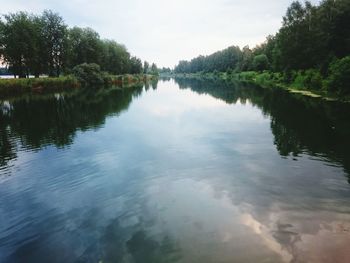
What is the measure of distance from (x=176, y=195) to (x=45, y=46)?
100813 mm

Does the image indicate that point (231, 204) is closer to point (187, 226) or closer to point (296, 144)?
point (187, 226)

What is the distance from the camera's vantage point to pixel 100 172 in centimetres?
1698

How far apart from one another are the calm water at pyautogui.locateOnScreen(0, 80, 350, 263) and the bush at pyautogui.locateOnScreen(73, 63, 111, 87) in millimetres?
76282

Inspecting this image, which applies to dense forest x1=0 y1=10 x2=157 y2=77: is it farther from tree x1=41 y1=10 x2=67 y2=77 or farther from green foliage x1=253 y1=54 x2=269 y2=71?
green foliage x1=253 y1=54 x2=269 y2=71

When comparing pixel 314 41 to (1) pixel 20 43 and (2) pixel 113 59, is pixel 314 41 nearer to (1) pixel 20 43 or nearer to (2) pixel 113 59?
(1) pixel 20 43

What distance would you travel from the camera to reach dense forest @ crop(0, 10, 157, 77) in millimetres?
86000

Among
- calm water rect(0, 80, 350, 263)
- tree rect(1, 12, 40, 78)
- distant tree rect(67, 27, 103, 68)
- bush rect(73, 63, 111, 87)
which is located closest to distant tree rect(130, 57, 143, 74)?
distant tree rect(67, 27, 103, 68)

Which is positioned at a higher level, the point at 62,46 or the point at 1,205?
the point at 62,46

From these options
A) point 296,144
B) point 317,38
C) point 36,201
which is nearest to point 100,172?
point 36,201

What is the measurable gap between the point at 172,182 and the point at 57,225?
19.4ft

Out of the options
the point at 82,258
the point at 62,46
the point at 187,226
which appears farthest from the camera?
the point at 62,46

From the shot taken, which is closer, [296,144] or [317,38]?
[296,144]

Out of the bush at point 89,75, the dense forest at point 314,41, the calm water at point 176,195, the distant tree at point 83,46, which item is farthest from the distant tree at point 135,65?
the calm water at point 176,195

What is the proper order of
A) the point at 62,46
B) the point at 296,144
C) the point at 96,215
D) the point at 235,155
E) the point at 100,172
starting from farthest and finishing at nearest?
1. the point at 62,46
2. the point at 296,144
3. the point at 235,155
4. the point at 100,172
5. the point at 96,215
